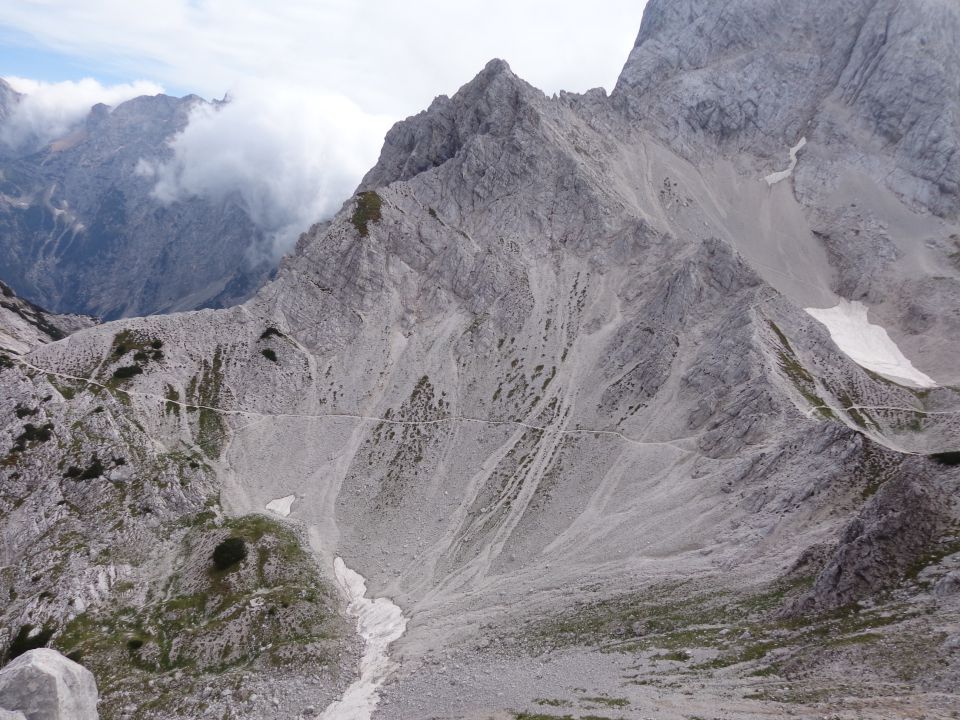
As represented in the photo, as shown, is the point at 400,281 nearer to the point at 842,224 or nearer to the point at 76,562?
the point at 76,562

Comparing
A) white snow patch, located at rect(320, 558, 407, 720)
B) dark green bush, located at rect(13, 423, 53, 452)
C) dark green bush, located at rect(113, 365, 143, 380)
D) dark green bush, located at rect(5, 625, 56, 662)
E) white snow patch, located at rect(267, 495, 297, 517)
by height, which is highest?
dark green bush, located at rect(113, 365, 143, 380)

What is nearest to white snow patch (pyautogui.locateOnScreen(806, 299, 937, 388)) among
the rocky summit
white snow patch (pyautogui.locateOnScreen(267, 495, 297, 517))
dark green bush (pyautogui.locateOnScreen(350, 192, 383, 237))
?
the rocky summit

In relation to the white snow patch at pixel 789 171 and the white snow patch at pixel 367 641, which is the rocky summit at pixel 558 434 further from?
the white snow patch at pixel 789 171

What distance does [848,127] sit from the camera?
551 feet

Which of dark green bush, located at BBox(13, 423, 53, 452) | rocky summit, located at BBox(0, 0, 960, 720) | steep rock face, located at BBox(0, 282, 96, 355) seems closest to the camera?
rocky summit, located at BBox(0, 0, 960, 720)

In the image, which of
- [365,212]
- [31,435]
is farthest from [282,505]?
[365,212]

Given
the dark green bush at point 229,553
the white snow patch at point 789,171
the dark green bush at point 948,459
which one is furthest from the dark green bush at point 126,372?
the white snow patch at point 789,171

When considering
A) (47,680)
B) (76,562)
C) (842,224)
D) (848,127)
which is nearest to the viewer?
(47,680)

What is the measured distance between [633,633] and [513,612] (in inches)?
582

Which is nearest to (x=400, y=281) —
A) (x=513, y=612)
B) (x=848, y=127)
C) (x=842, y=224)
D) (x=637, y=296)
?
(x=637, y=296)

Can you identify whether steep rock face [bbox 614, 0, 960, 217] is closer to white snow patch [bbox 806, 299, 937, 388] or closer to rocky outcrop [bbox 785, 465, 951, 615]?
white snow patch [bbox 806, 299, 937, 388]

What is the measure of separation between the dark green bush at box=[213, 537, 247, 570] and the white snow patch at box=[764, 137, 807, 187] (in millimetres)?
156120

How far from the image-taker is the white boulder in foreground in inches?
1972

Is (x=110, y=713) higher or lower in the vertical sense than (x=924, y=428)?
lower
